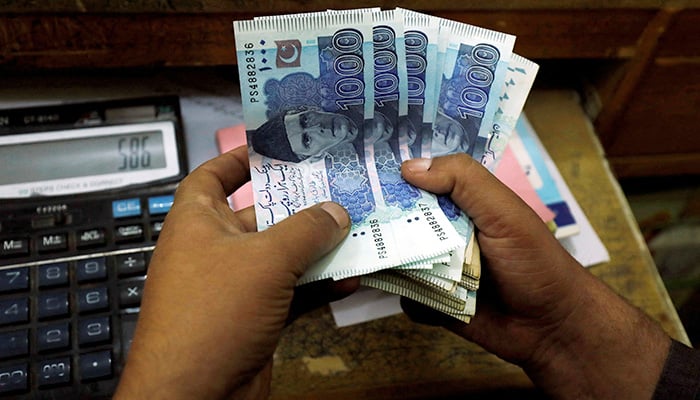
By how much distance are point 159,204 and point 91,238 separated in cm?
8

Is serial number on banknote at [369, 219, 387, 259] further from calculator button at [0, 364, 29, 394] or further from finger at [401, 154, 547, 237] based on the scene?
calculator button at [0, 364, 29, 394]

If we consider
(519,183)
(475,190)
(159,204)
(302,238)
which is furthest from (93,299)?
(519,183)

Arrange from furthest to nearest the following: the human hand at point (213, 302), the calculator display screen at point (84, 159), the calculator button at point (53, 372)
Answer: the calculator display screen at point (84, 159), the calculator button at point (53, 372), the human hand at point (213, 302)

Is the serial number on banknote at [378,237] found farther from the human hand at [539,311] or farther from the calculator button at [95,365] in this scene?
the calculator button at [95,365]

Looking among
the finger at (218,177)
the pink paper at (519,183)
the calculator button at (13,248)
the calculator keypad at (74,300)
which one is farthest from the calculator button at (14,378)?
the pink paper at (519,183)

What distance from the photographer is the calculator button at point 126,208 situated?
0.65 meters

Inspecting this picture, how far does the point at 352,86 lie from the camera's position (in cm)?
57

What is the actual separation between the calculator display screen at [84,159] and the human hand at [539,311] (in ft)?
0.98

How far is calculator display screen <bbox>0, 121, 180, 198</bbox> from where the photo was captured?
67cm

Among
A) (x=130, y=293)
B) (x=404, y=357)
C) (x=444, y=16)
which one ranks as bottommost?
(x=404, y=357)

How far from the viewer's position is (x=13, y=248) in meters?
0.61

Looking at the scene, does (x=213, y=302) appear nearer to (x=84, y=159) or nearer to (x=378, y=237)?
(x=378, y=237)

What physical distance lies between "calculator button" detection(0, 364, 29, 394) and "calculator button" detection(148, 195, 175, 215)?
189 mm

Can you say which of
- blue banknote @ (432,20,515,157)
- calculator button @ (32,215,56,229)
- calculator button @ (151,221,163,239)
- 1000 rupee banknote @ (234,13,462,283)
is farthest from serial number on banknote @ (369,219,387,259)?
calculator button @ (32,215,56,229)
